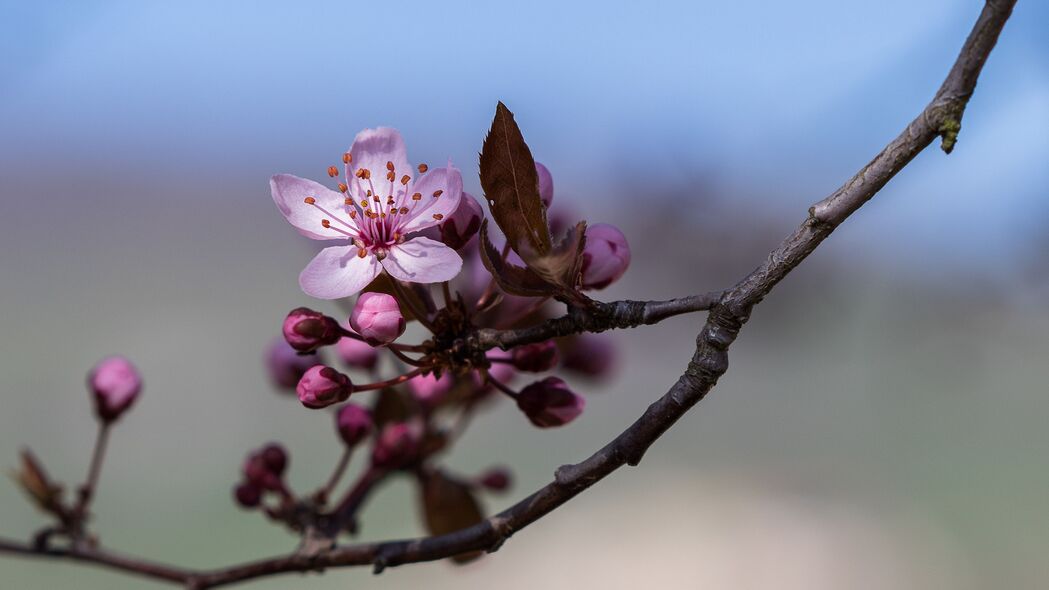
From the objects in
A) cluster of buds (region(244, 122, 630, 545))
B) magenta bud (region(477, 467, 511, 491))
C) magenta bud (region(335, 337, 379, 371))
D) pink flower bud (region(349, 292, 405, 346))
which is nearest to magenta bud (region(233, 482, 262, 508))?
cluster of buds (region(244, 122, 630, 545))

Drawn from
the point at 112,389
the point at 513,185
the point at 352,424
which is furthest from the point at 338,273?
the point at 112,389

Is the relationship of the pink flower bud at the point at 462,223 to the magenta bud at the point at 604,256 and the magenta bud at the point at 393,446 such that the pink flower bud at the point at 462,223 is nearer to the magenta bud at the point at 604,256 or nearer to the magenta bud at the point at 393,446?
the magenta bud at the point at 604,256

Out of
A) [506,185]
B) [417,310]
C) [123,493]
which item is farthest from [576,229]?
[123,493]

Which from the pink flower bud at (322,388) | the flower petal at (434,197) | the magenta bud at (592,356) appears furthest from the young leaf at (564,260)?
the magenta bud at (592,356)

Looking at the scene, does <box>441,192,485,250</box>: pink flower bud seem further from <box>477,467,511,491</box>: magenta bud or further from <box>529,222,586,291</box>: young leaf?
<box>477,467,511,491</box>: magenta bud

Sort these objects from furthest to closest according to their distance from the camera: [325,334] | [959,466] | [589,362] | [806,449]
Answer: [806,449]
[959,466]
[589,362]
[325,334]

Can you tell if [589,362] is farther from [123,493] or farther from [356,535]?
[123,493]

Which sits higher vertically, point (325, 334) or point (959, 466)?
point (959, 466)

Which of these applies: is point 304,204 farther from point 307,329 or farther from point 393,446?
point 393,446
